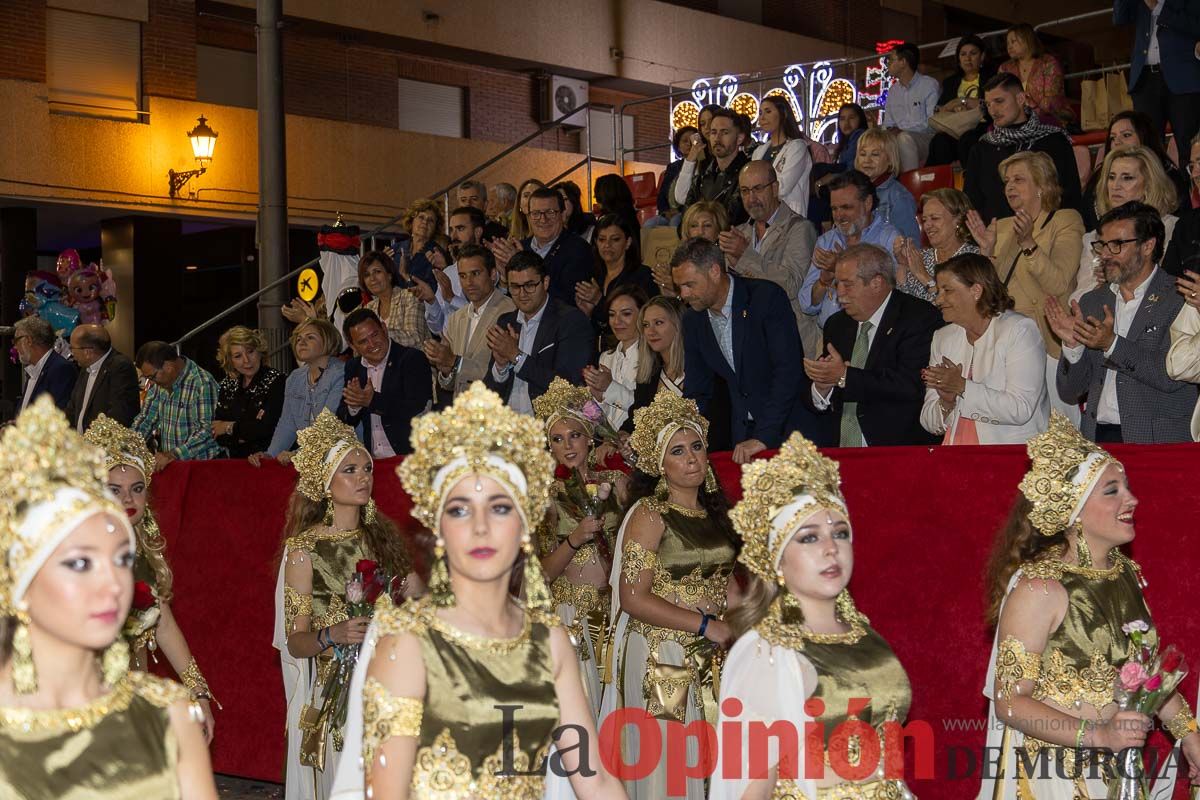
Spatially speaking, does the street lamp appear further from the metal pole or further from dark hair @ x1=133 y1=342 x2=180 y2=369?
dark hair @ x1=133 y1=342 x2=180 y2=369

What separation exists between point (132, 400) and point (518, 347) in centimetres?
338

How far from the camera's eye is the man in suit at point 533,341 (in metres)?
8.12

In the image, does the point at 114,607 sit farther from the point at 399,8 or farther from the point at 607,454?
the point at 399,8

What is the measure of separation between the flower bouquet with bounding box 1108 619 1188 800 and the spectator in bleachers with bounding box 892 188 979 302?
11.0ft

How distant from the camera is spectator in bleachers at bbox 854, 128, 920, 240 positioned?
861cm

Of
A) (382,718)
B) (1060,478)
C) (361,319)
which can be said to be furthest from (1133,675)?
(361,319)

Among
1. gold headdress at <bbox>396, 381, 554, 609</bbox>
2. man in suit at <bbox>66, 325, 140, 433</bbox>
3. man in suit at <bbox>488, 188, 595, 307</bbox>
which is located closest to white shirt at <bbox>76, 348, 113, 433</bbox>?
man in suit at <bbox>66, 325, 140, 433</bbox>

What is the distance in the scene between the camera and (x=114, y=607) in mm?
3109

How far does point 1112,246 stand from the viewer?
593cm

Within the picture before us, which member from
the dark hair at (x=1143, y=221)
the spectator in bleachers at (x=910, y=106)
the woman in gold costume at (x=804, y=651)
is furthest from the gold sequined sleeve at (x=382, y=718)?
the spectator in bleachers at (x=910, y=106)

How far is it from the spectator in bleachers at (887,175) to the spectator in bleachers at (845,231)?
41 centimetres

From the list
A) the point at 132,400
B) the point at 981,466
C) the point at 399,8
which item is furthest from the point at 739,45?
the point at 981,466

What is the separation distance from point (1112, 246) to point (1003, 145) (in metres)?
2.62

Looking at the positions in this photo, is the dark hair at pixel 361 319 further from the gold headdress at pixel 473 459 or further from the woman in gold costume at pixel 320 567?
the gold headdress at pixel 473 459
